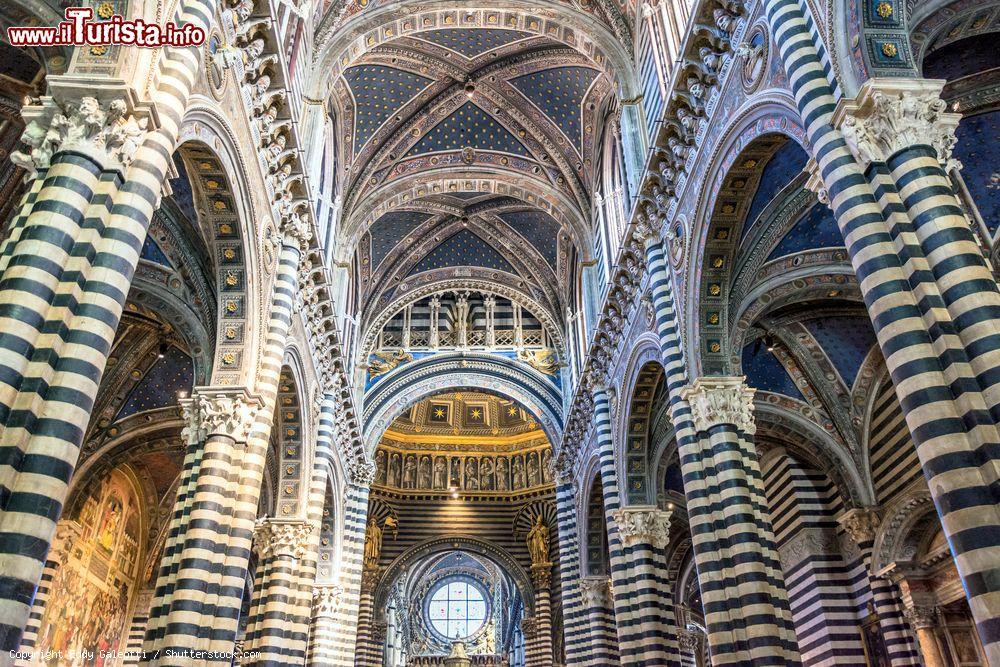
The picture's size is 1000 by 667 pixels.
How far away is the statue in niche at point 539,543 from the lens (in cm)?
3381

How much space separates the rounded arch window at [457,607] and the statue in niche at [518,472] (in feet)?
43.1

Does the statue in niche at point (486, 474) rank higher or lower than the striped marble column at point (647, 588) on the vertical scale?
higher

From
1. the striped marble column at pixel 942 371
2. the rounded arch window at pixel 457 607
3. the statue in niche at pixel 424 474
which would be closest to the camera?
the striped marble column at pixel 942 371

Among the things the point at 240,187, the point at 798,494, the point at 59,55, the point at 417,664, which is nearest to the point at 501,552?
the point at 417,664

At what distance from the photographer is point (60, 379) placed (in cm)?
655

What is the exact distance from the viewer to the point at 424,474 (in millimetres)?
35719

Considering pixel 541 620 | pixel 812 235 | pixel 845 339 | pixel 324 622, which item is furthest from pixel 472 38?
pixel 541 620

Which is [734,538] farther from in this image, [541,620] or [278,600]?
[541,620]

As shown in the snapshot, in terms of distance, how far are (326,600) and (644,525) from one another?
10.2 meters

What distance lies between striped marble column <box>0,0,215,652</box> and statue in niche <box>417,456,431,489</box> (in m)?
28.6

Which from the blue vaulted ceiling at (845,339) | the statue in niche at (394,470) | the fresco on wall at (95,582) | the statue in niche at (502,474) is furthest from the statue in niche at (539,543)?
the blue vaulted ceiling at (845,339)

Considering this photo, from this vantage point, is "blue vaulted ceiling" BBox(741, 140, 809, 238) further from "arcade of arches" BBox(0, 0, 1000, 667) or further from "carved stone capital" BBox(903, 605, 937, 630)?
"carved stone capital" BBox(903, 605, 937, 630)

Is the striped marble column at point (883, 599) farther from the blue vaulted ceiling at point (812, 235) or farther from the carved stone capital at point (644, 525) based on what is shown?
the blue vaulted ceiling at point (812, 235)

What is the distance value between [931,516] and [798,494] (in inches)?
160
